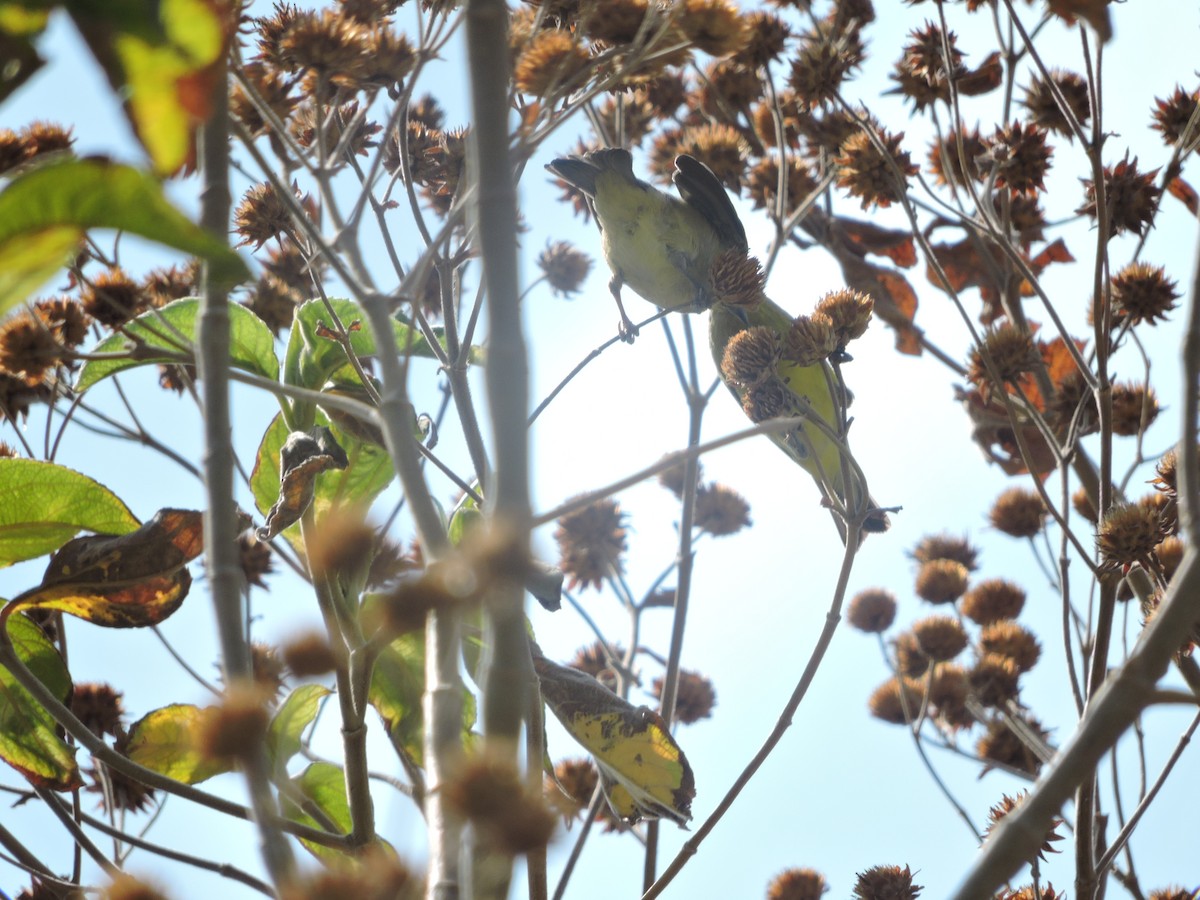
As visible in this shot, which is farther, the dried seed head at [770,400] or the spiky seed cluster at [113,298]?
the spiky seed cluster at [113,298]

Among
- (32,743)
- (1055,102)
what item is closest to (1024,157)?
(1055,102)

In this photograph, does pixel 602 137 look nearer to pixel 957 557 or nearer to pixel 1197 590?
pixel 957 557

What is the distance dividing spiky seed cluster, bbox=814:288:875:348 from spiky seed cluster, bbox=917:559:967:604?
1.45 m

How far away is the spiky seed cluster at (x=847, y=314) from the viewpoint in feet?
6.15

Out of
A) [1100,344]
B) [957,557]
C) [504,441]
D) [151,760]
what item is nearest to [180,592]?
[151,760]

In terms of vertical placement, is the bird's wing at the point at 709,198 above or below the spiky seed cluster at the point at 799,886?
above

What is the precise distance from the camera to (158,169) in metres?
0.63

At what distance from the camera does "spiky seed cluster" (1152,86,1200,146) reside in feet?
8.02

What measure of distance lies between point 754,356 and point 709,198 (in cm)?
108

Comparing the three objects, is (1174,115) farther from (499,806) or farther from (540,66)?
(499,806)

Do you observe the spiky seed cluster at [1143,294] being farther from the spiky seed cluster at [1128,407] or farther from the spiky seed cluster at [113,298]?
the spiky seed cluster at [113,298]

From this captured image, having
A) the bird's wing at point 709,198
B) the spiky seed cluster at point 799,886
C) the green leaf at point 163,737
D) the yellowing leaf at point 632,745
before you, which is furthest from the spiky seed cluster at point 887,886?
the bird's wing at point 709,198

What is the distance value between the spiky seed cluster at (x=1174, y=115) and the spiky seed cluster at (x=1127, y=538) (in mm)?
1014

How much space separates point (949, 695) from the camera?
3.07 metres
